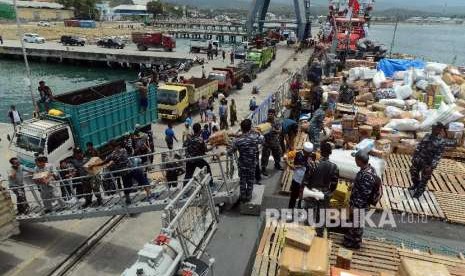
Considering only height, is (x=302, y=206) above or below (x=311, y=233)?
below

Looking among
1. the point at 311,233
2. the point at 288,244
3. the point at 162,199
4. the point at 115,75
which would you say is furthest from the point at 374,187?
the point at 115,75

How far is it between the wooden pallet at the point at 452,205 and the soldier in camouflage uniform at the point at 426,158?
1.48 feet

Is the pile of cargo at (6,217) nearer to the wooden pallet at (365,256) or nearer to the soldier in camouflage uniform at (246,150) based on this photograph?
the soldier in camouflage uniform at (246,150)

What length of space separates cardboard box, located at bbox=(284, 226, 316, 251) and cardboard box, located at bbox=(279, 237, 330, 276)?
0.05 m

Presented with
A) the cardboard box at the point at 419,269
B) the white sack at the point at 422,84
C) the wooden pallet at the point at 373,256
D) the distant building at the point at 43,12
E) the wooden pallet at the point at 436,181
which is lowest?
the wooden pallet at the point at 373,256

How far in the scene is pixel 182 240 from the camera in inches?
186

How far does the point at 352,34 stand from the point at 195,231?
31.8m

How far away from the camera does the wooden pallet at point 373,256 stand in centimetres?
550

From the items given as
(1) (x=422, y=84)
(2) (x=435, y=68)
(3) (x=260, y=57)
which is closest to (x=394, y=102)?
(1) (x=422, y=84)

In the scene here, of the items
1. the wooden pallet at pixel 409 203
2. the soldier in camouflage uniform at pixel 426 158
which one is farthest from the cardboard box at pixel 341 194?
the soldier in camouflage uniform at pixel 426 158

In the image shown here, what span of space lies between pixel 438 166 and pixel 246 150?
602 centimetres

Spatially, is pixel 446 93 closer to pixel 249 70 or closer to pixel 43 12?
pixel 249 70

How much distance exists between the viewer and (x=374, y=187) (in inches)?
213

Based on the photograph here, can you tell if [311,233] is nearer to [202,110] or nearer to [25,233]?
[25,233]
